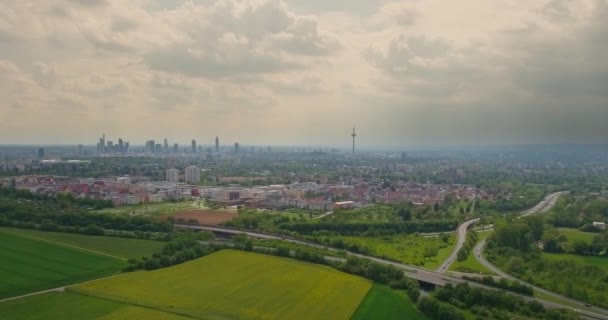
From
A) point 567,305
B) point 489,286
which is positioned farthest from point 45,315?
point 567,305

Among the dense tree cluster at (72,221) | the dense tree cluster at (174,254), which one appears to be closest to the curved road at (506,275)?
the dense tree cluster at (174,254)

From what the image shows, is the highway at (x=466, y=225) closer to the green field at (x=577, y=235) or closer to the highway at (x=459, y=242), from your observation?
the highway at (x=459, y=242)

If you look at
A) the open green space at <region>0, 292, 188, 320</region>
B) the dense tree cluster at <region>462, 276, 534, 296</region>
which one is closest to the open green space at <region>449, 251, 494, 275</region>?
the dense tree cluster at <region>462, 276, 534, 296</region>

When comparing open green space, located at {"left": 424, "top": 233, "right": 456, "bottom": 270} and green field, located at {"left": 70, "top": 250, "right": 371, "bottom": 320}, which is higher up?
green field, located at {"left": 70, "top": 250, "right": 371, "bottom": 320}

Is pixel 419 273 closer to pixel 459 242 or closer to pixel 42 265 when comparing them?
pixel 459 242

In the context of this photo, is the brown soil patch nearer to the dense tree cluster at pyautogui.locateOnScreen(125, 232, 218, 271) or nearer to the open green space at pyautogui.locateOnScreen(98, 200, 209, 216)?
the open green space at pyautogui.locateOnScreen(98, 200, 209, 216)

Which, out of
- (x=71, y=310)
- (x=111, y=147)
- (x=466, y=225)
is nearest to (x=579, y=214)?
(x=466, y=225)
